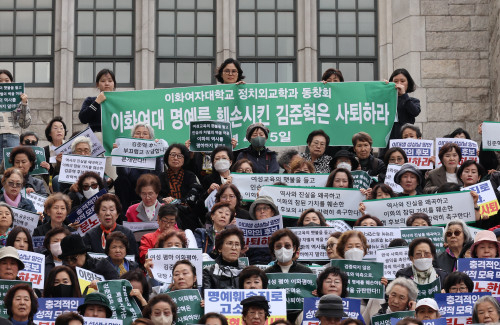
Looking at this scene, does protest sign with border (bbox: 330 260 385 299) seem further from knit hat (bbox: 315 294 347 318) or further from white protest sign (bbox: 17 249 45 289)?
white protest sign (bbox: 17 249 45 289)

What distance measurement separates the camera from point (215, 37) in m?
27.8

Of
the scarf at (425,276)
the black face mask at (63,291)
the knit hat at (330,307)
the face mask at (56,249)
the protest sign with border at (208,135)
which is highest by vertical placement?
the protest sign with border at (208,135)

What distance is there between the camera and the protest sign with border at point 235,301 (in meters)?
16.0

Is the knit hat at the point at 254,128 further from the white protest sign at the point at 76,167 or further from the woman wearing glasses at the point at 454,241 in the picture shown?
the woman wearing glasses at the point at 454,241

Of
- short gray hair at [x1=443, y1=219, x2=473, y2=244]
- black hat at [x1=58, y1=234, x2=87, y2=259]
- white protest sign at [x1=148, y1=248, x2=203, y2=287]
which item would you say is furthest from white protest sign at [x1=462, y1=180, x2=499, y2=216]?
black hat at [x1=58, y1=234, x2=87, y2=259]

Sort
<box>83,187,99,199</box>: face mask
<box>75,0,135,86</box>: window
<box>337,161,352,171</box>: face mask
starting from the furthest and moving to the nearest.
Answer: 1. <box>75,0,135,86</box>: window
2. <box>337,161,352,171</box>: face mask
3. <box>83,187,99,199</box>: face mask

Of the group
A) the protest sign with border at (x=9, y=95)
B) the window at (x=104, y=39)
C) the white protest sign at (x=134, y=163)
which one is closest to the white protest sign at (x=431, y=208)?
the white protest sign at (x=134, y=163)

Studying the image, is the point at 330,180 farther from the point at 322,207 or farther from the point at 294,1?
the point at 294,1

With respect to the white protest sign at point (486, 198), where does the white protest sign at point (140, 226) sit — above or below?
below

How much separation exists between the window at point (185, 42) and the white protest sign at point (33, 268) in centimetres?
1068

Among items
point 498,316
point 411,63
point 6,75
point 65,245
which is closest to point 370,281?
point 498,316

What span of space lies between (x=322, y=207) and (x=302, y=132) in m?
3.17

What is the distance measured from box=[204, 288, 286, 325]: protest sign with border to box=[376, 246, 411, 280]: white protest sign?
1706 millimetres

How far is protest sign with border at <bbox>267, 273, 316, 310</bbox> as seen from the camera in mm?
16719
